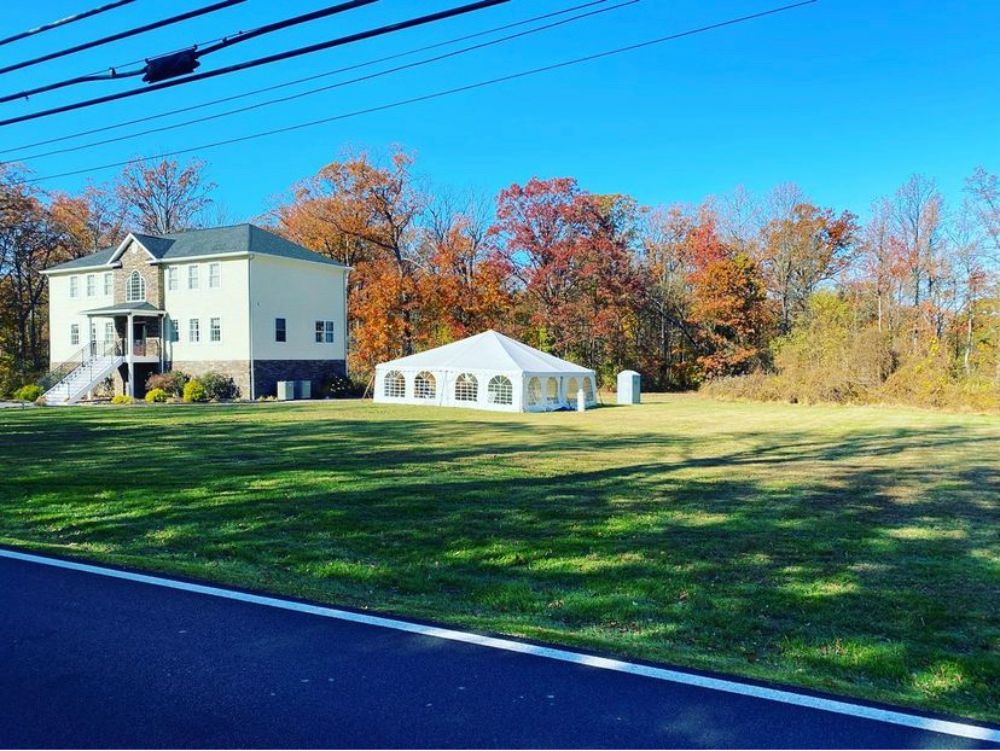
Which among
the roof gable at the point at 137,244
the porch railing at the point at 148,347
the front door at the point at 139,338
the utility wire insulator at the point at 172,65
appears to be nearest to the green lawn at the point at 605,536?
the utility wire insulator at the point at 172,65

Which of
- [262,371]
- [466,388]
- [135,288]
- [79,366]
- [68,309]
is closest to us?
[466,388]

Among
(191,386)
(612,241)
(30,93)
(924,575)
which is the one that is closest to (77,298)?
(191,386)

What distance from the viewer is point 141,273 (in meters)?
33.5

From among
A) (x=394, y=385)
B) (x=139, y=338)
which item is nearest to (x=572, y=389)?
(x=394, y=385)

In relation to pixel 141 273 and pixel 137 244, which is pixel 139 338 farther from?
pixel 137 244

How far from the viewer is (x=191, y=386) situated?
2902 centimetres

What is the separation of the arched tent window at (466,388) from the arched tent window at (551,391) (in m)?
2.54

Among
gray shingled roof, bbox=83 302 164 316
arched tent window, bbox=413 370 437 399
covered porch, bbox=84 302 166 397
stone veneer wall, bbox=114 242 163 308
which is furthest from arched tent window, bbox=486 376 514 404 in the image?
stone veneer wall, bbox=114 242 163 308

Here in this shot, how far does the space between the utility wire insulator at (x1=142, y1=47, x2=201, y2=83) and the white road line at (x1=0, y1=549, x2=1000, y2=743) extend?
555cm

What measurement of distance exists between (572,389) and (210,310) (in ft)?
53.6

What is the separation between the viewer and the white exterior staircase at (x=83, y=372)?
98.1 ft

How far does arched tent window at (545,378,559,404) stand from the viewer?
1031 inches

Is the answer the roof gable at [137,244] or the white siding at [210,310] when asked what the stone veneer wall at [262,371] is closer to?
the white siding at [210,310]

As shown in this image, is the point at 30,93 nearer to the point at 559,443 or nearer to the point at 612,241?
the point at 559,443
